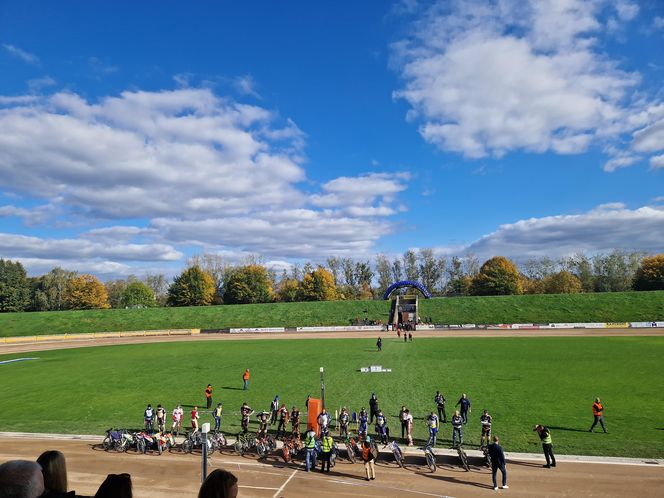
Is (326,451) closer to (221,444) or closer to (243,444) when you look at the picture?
(243,444)

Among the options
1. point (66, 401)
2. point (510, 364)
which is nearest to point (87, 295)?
point (66, 401)

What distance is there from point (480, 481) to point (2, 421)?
2395 cm

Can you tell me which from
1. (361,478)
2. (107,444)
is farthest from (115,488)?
(107,444)

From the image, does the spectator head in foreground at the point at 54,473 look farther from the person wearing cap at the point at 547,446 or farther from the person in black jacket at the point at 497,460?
the person wearing cap at the point at 547,446

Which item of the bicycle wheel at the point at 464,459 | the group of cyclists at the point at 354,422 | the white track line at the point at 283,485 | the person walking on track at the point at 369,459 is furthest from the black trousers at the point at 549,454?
the white track line at the point at 283,485

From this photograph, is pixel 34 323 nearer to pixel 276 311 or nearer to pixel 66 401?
pixel 276 311

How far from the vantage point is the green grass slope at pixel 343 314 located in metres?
68.1

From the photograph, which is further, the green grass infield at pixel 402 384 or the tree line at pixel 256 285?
the tree line at pixel 256 285

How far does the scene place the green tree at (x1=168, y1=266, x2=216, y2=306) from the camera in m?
105

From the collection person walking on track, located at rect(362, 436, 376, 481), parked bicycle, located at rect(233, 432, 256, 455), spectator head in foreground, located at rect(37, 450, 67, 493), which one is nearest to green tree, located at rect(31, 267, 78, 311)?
parked bicycle, located at rect(233, 432, 256, 455)

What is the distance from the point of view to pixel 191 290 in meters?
106

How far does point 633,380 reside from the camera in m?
27.4

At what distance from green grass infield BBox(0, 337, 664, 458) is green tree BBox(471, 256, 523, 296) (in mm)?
54755

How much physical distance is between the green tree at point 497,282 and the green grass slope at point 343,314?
2385 cm
